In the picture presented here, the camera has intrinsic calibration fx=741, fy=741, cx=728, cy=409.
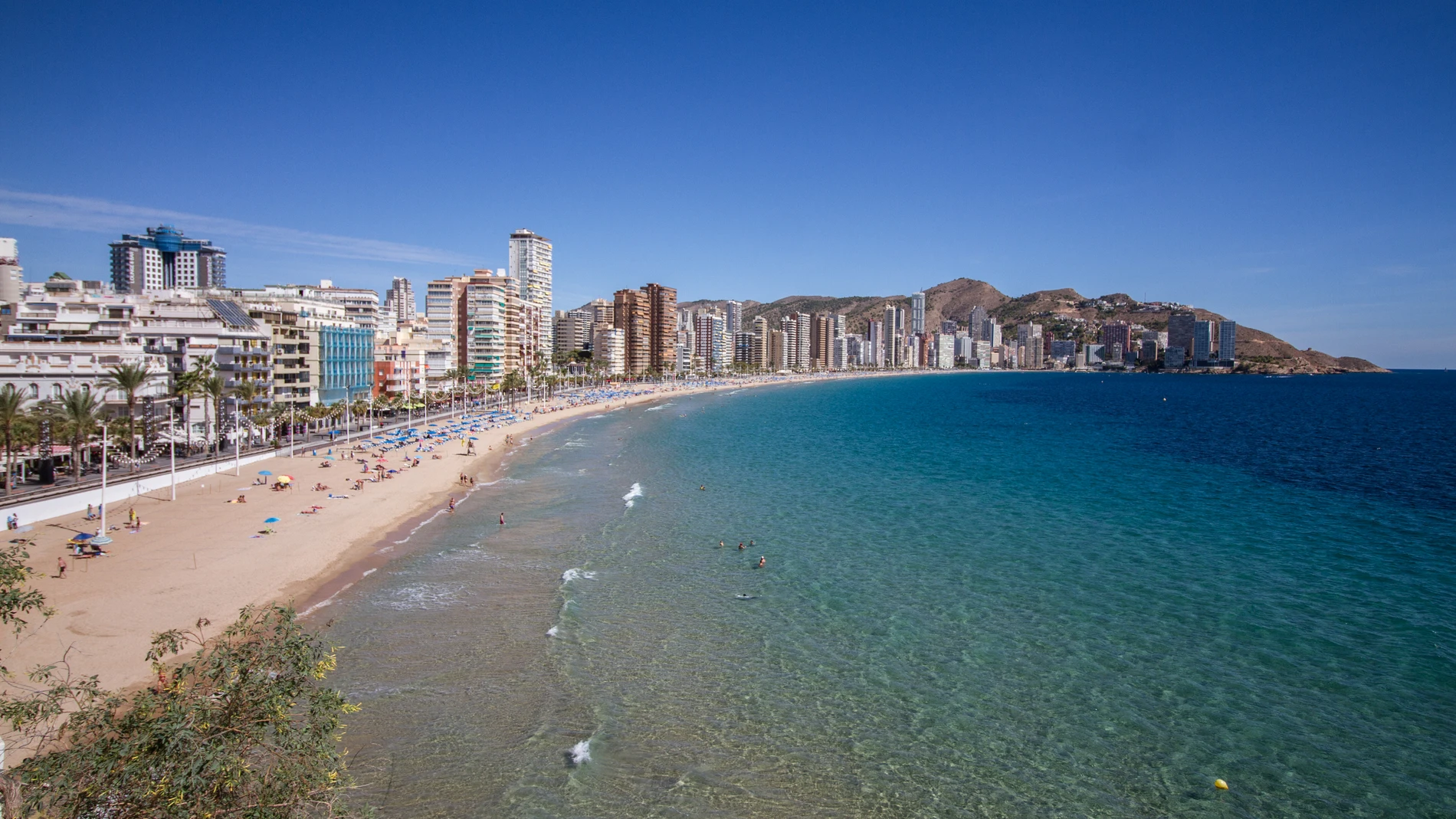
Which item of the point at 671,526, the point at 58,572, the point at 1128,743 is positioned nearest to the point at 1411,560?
the point at 1128,743

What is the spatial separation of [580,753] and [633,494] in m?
27.8

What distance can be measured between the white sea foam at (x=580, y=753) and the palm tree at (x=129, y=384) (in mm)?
37564

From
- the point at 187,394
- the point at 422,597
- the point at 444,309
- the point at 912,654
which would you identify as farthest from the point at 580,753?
the point at 444,309

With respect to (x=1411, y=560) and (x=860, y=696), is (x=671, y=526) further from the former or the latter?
(x=1411, y=560)

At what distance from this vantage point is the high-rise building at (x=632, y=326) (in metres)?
186

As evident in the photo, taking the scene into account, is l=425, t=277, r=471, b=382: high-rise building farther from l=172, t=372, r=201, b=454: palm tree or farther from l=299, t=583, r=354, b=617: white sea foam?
l=299, t=583, r=354, b=617: white sea foam

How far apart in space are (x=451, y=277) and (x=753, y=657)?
130 meters

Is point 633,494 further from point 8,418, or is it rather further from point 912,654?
point 8,418

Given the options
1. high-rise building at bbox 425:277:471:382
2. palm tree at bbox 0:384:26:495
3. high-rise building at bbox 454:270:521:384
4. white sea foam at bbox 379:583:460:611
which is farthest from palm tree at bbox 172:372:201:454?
high-rise building at bbox 425:277:471:382

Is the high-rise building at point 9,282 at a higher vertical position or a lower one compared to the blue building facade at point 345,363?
higher

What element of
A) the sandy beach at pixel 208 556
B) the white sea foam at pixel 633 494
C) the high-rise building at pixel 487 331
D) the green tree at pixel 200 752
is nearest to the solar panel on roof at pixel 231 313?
the sandy beach at pixel 208 556

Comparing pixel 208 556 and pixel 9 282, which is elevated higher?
pixel 9 282

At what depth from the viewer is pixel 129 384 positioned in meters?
40.3

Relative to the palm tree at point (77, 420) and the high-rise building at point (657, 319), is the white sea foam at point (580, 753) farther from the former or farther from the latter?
the high-rise building at point (657, 319)
